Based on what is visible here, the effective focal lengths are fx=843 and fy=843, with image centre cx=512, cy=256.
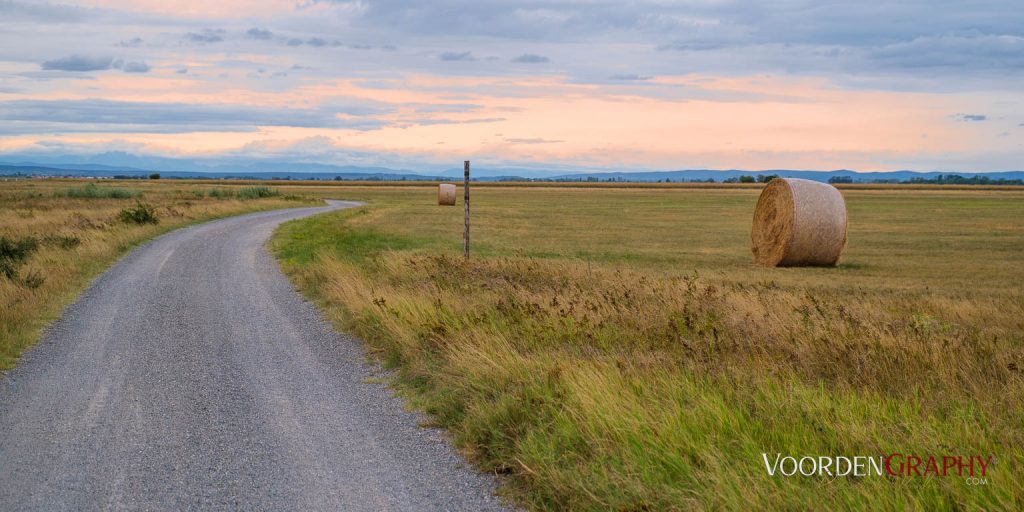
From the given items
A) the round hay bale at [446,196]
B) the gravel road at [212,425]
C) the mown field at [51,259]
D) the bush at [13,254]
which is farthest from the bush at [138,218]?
the round hay bale at [446,196]

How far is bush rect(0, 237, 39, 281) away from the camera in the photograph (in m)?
16.8

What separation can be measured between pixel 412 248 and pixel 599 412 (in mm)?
22749

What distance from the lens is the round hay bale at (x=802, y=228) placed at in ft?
81.0

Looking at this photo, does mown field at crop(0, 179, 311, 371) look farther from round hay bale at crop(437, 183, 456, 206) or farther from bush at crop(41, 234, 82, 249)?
round hay bale at crop(437, 183, 456, 206)

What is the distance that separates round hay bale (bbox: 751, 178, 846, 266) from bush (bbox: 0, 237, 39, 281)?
19748mm

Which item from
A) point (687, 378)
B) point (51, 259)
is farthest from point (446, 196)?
point (687, 378)

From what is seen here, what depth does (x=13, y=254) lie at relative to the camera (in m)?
20.2

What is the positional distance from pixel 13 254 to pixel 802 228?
2096 cm

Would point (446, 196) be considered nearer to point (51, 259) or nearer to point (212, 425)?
point (51, 259)

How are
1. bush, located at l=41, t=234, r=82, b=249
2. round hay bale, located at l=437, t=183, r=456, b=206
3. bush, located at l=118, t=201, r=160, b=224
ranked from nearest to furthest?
bush, located at l=41, t=234, r=82, b=249, bush, located at l=118, t=201, r=160, b=224, round hay bale, located at l=437, t=183, r=456, b=206

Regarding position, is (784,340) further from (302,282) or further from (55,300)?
(55,300)

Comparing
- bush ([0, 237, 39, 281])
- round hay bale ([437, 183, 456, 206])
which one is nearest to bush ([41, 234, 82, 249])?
bush ([0, 237, 39, 281])

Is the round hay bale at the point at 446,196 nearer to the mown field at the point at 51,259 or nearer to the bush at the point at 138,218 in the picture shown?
the mown field at the point at 51,259

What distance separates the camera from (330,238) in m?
31.3
